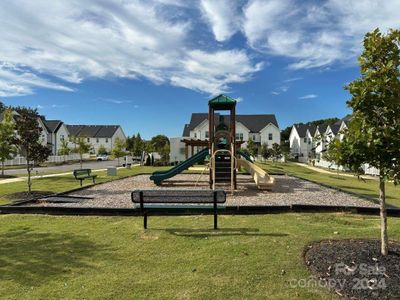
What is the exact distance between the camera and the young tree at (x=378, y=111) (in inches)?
199

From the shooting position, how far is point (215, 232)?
705 cm

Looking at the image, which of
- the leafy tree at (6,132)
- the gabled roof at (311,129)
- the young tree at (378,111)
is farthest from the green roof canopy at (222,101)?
the gabled roof at (311,129)

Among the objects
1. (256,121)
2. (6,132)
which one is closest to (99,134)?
(256,121)

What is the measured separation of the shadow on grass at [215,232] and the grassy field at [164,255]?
0.07 ft

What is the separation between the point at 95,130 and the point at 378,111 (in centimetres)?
9508

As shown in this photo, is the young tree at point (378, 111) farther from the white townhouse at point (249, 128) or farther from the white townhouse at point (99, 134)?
the white townhouse at point (99, 134)

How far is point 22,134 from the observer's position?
14523mm

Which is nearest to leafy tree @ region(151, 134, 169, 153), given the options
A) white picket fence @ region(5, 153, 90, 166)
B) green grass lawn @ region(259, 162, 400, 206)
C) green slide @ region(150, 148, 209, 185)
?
white picket fence @ region(5, 153, 90, 166)

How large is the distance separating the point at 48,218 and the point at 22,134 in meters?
7.44

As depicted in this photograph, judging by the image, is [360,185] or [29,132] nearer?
[29,132]

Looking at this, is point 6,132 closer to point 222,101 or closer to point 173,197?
point 222,101

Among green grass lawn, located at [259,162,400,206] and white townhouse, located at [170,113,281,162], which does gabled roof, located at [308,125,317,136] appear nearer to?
white townhouse, located at [170,113,281,162]

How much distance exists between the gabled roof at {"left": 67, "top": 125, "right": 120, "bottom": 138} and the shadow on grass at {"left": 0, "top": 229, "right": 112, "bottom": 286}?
88.5 metres

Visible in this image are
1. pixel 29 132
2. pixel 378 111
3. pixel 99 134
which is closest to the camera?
pixel 378 111
